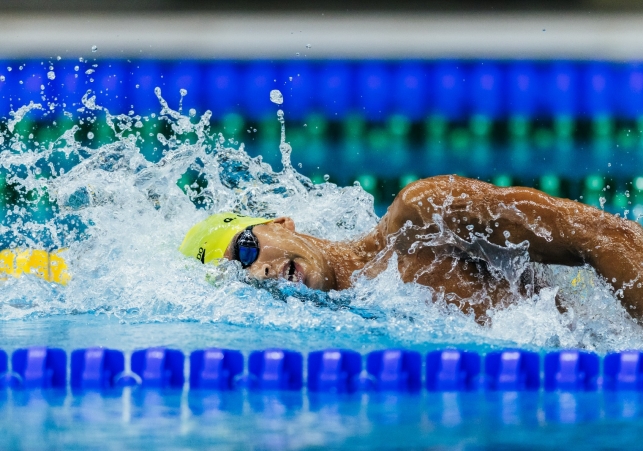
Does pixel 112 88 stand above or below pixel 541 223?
above

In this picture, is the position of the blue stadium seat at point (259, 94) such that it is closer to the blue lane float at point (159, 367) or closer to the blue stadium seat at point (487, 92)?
the blue stadium seat at point (487, 92)

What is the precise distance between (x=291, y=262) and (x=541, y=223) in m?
0.75

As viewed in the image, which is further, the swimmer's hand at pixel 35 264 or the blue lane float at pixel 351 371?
the swimmer's hand at pixel 35 264

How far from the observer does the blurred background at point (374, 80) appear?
4.84 metres

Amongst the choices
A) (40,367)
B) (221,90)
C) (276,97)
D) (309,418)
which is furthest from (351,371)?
(221,90)

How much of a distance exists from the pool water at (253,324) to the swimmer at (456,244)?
0.15ft

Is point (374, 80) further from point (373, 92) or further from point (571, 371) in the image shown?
point (571, 371)

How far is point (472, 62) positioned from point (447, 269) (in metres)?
2.92

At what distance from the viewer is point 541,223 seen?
2279 millimetres

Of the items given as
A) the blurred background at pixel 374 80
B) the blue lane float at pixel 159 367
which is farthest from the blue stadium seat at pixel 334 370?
the blurred background at pixel 374 80

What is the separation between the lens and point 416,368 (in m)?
2.14

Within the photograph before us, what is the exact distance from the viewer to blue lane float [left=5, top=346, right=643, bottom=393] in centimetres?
212

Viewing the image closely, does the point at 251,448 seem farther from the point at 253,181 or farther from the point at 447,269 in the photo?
the point at 253,181

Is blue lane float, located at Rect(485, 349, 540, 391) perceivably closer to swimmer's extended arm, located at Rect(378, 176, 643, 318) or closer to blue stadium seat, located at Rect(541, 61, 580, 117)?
swimmer's extended arm, located at Rect(378, 176, 643, 318)
